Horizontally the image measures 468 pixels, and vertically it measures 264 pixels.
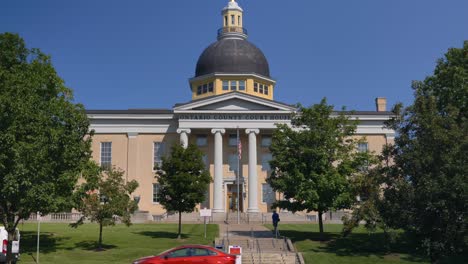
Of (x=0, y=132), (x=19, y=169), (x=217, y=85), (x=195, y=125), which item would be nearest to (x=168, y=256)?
(x=19, y=169)

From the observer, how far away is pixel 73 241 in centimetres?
3406

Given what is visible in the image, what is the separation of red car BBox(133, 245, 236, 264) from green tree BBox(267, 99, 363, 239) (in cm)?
1229

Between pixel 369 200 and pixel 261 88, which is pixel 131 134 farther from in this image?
pixel 369 200

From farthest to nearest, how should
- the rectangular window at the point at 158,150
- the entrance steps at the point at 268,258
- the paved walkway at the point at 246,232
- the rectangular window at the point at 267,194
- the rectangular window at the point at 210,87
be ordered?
the rectangular window at the point at 210,87 → the rectangular window at the point at 158,150 → the rectangular window at the point at 267,194 → the paved walkway at the point at 246,232 → the entrance steps at the point at 268,258

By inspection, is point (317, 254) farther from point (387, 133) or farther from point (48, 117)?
point (387, 133)

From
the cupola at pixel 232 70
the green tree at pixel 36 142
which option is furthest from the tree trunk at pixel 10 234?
the cupola at pixel 232 70

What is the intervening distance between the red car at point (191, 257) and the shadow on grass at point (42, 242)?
11.9 metres

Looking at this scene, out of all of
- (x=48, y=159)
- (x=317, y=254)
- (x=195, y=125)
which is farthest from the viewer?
(x=195, y=125)

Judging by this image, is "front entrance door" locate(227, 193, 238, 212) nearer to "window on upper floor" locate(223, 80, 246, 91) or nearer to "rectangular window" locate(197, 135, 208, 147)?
"rectangular window" locate(197, 135, 208, 147)

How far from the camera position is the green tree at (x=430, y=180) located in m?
23.8

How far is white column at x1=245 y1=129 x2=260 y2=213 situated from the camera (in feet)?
186

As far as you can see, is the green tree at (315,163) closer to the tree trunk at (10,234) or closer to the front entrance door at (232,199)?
the tree trunk at (10,234)

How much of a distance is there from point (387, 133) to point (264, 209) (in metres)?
15.5

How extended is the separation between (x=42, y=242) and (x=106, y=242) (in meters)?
3.79
